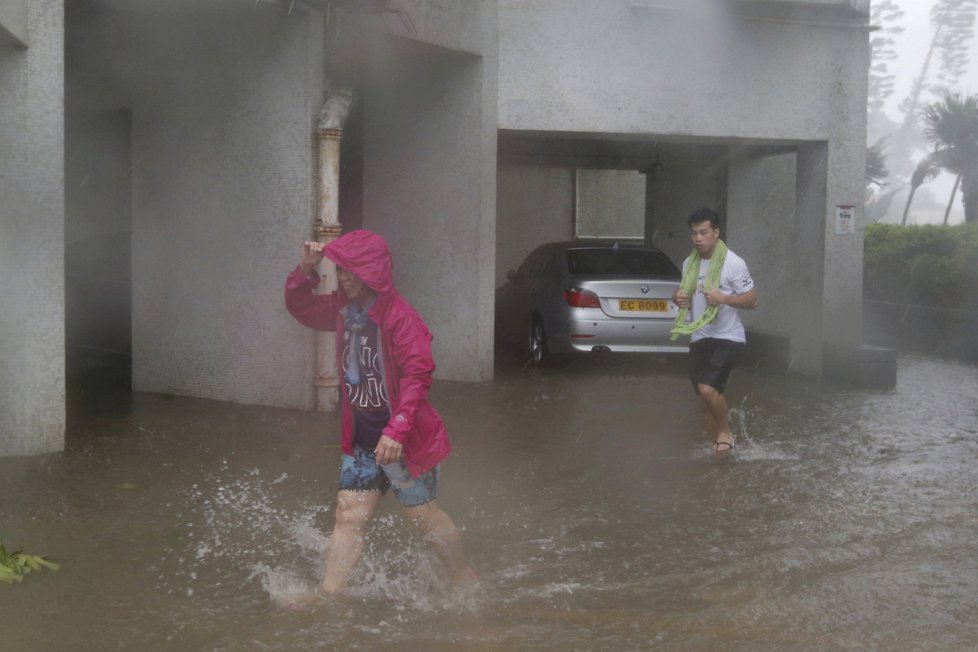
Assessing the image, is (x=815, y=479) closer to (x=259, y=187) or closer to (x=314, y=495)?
(x=314, y=495)

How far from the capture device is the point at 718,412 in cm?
861

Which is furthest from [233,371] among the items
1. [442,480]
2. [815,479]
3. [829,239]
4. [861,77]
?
[861,77]

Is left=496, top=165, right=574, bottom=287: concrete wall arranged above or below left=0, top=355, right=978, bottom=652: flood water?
above

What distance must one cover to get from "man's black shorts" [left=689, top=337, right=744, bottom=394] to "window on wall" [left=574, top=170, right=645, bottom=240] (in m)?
11.3

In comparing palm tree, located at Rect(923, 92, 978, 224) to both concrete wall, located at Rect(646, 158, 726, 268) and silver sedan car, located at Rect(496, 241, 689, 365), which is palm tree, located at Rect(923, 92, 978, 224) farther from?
silver sedan car, located at Rect(496, 241, 689, 365)

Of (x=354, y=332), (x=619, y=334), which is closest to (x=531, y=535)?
(x=354, y=332)

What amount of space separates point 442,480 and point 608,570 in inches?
87.5

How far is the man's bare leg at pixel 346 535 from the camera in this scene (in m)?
5.04

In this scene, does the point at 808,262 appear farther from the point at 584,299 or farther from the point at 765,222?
the point at 584,299

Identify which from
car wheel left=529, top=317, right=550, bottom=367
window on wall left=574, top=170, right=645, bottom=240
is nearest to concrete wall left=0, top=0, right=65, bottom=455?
car wheel left=529, top=317, right=550, bottom=367

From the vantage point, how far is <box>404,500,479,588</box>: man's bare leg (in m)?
5.15

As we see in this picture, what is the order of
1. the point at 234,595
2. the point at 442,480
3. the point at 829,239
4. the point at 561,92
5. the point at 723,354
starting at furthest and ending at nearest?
1. the point at 829,239
2. the point at 561,92
3. the point at 723,354
4. the point at 442,480
5. the point at 234,595

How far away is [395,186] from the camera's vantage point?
12.6 m

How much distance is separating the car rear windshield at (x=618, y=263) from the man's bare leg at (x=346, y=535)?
8569 mm
